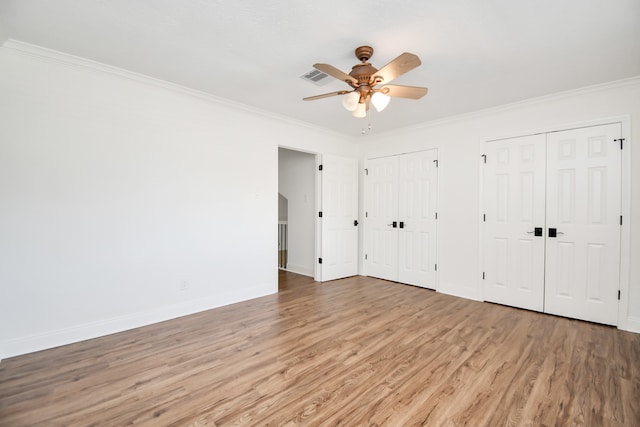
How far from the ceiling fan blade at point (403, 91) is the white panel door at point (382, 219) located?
2.46m

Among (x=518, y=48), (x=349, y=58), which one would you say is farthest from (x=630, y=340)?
(x=349, y=58)

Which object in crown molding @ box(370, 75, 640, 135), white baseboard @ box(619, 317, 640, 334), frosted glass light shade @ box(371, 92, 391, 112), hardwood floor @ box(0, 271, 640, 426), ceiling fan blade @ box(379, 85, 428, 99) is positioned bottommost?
hardwood floor @ box(0, 271, 640, 426)

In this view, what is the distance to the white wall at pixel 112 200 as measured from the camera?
2.47 meters

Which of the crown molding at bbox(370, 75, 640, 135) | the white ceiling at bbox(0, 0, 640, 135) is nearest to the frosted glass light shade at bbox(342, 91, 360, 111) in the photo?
the white ceiling at bbox(0, 0, 640, 135)

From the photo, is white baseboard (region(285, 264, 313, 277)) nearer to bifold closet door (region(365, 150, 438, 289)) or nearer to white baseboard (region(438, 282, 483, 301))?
bifold closet door (region(365, 150, 438, 289))

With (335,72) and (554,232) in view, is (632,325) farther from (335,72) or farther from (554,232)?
(335,72)

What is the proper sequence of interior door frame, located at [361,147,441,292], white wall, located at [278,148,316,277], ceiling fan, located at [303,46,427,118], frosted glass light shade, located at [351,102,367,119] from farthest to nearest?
white wall, located at [278,148,316,277], interior door frame, located at [361,147,441,292], frosted glass light shade, located at [351,102,367,119], ceiling fan, located at [303,46,427,118]

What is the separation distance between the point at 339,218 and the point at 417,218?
134cm

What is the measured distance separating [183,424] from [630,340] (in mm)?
3978

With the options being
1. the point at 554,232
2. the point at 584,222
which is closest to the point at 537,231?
the point at 554,232

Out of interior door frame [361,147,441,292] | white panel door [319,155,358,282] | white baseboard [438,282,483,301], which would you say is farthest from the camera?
white panel door [319,155,358,282]

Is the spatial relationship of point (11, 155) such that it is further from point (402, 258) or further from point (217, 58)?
point (402, 258)

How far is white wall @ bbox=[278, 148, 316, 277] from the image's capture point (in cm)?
530

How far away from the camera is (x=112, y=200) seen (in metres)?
2.88
